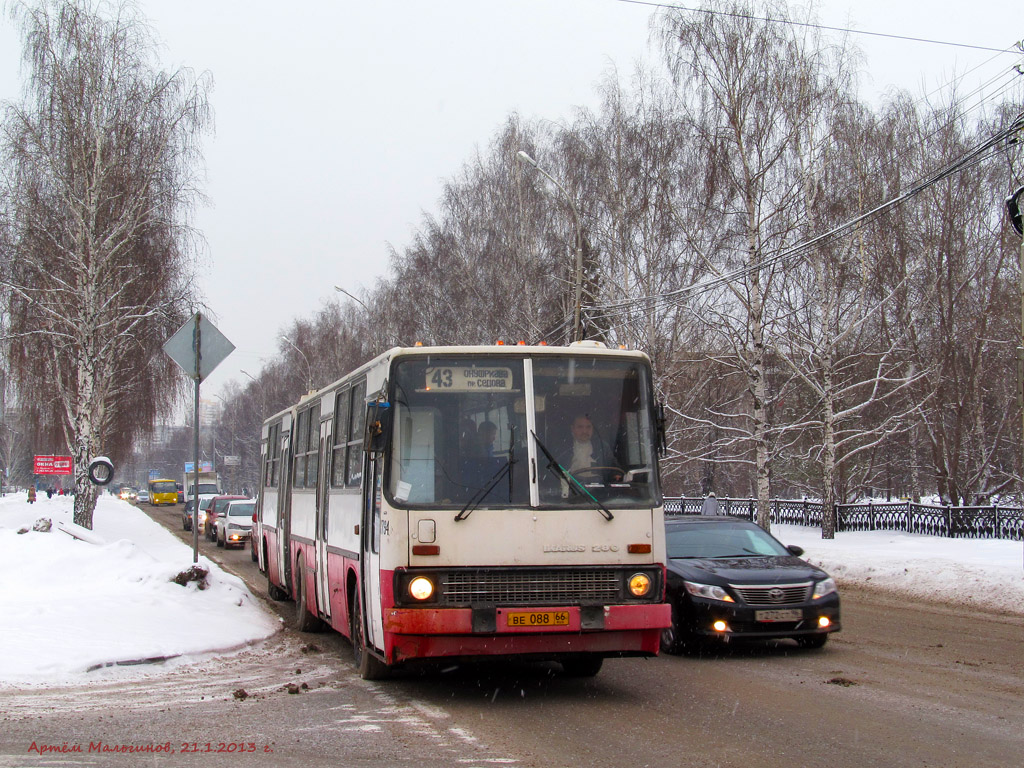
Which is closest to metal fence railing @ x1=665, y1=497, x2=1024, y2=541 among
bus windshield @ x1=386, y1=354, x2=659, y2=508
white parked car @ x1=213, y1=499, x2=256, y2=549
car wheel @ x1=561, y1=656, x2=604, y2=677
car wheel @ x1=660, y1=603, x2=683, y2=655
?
white parked car @ x1=213, y1=499, x2=256, y2=549

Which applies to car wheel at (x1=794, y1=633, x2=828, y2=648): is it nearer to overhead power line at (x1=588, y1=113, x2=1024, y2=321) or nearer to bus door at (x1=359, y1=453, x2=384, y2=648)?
bus door at (x1=359, y1=453, x2=384, y2=648)

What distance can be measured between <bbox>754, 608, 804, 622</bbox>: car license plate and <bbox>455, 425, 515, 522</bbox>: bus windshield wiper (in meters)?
3.59

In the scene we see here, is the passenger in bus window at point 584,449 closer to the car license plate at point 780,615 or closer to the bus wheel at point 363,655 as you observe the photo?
the bus wheel at point 363,655

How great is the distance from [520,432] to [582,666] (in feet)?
7.98

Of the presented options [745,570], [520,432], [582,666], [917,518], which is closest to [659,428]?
[520,432]

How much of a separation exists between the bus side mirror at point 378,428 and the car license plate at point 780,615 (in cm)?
431

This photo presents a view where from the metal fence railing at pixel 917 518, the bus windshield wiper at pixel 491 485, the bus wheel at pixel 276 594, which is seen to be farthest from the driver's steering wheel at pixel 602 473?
the metal fence railing at pixel 917 518

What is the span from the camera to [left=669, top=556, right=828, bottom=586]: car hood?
34.7 feet

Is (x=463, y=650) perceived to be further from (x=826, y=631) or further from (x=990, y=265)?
(x=990, y=265)

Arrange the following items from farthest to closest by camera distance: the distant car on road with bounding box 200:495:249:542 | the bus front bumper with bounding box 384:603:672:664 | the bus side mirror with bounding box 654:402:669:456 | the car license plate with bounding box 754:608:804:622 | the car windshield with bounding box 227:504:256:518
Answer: the distant car on road with bounding box 200:495:249:542 < the car windshield with bounding box 227:504:256:518 < the car license plate with bounding box 754:608:804:622 < the bus side mirror with bounding box 654:402:669:456 < the bus front bumper with bounding box 384:603:672:664

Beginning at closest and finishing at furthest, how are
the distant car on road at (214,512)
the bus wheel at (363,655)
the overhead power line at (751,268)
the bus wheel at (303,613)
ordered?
the bus wheel at (363,655) < the bus wheel at (303,613) < the overhead power line at (751,268) < the distant car on road at (214,512)

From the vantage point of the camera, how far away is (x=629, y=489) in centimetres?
829

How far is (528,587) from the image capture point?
7.92 metres

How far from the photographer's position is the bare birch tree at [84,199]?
2588 cm
